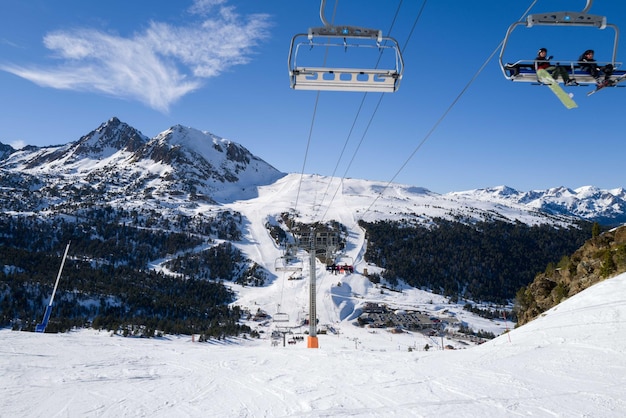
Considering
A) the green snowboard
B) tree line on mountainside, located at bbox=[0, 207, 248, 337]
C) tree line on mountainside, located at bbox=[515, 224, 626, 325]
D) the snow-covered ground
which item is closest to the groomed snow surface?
the snow-covered ground

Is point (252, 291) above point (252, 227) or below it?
below

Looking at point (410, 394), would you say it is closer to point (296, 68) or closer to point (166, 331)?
point (296, 68)

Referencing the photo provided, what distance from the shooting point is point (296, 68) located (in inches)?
321

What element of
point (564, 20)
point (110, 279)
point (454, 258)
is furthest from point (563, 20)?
point (454, 258)

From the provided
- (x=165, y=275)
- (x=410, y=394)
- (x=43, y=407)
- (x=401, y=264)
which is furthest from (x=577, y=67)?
(x=401, y=264)

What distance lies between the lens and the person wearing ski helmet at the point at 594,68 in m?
8.57

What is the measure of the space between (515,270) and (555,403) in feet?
612

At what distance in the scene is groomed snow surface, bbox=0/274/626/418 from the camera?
834 cm

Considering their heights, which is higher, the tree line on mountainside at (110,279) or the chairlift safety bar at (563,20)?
the tree line on mountainside at (110,279)

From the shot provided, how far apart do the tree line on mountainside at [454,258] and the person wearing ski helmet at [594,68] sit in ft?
381

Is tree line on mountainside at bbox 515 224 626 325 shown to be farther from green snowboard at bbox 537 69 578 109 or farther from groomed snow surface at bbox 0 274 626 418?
green snowboard at bbox 537 69 578 109

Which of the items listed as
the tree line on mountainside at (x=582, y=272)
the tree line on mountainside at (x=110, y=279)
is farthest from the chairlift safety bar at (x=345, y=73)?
the tree line on mountainside at (x=110, y=279)

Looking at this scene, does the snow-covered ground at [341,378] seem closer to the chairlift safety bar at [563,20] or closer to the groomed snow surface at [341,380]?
the groomed snow surface at [341,380]

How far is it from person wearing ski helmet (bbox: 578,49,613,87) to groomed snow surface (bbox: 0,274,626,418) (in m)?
7.24
